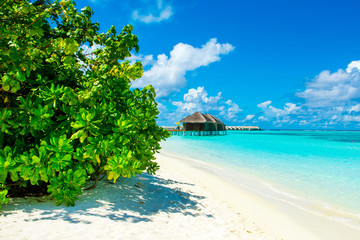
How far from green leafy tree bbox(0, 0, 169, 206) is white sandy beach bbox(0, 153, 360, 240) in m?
0.34

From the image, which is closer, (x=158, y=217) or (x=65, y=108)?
(x=65, y=108)

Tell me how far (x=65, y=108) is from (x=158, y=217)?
7.50ft

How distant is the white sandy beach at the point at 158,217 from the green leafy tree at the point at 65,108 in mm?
336

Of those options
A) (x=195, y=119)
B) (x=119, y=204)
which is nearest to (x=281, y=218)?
(x=119, y=204)

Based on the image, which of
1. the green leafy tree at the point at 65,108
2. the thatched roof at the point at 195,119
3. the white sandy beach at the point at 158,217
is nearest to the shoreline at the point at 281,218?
the white sandy beach at the point at 158,217

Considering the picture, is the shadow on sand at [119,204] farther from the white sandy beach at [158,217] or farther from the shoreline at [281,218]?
the shoreline at [281,218]

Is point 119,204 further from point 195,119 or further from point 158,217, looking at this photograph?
point 195,119

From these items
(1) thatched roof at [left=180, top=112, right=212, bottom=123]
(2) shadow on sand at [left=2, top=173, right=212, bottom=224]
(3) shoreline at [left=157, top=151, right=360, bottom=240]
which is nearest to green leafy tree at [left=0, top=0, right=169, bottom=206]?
(2) shadow on sand at [left=2, top=173, right=212, bottom=224]

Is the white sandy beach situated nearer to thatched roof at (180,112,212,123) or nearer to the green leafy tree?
the green leafy tree

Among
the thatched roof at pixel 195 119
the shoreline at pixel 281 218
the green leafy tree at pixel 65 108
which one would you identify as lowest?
the shoreline at pixel 281 218

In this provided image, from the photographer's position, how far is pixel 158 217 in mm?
3549

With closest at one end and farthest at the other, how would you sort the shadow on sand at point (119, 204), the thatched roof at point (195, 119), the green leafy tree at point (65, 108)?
the green leafy tree at point (65, 108), the shadow on sand at point (119, 204), the thatched roof at point (195, 119)

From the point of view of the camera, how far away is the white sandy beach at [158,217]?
2.73 meters

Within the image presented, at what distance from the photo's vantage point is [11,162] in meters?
2.53
